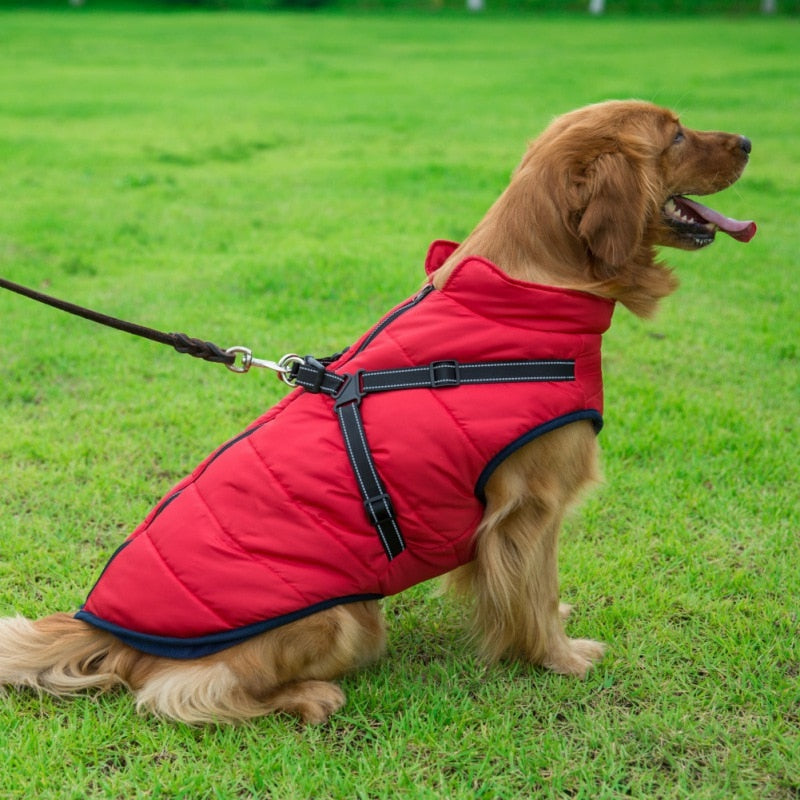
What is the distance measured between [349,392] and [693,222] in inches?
51.5

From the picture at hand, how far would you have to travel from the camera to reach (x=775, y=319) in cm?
617

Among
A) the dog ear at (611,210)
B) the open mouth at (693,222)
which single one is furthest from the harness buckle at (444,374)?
the open mouth at (693,222)

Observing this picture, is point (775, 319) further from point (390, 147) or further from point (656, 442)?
point (390, 147)

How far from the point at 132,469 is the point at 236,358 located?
4.89ft

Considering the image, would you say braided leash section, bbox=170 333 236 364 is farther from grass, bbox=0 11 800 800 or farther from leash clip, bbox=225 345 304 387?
grass, bbox=0 11 800 800

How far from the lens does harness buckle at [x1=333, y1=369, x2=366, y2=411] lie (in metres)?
2.76

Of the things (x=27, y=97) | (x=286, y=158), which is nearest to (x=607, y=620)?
(x=286, y=158)

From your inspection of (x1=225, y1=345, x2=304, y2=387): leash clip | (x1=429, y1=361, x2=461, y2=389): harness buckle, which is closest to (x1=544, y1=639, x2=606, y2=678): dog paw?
(x1=429, y1=361, x2=461, y2=389): harness buckle

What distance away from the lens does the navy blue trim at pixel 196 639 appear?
266 centimetres

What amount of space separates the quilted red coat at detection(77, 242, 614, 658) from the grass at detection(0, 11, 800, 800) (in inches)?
15.0

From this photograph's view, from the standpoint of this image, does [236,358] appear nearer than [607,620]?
Yes

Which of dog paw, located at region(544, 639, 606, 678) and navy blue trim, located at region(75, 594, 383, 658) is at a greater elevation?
navy blue trim, located at region(75, 594, 383, 658)

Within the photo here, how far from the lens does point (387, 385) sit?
2.75 m

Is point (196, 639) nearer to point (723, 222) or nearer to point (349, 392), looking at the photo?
point (349, 392)
